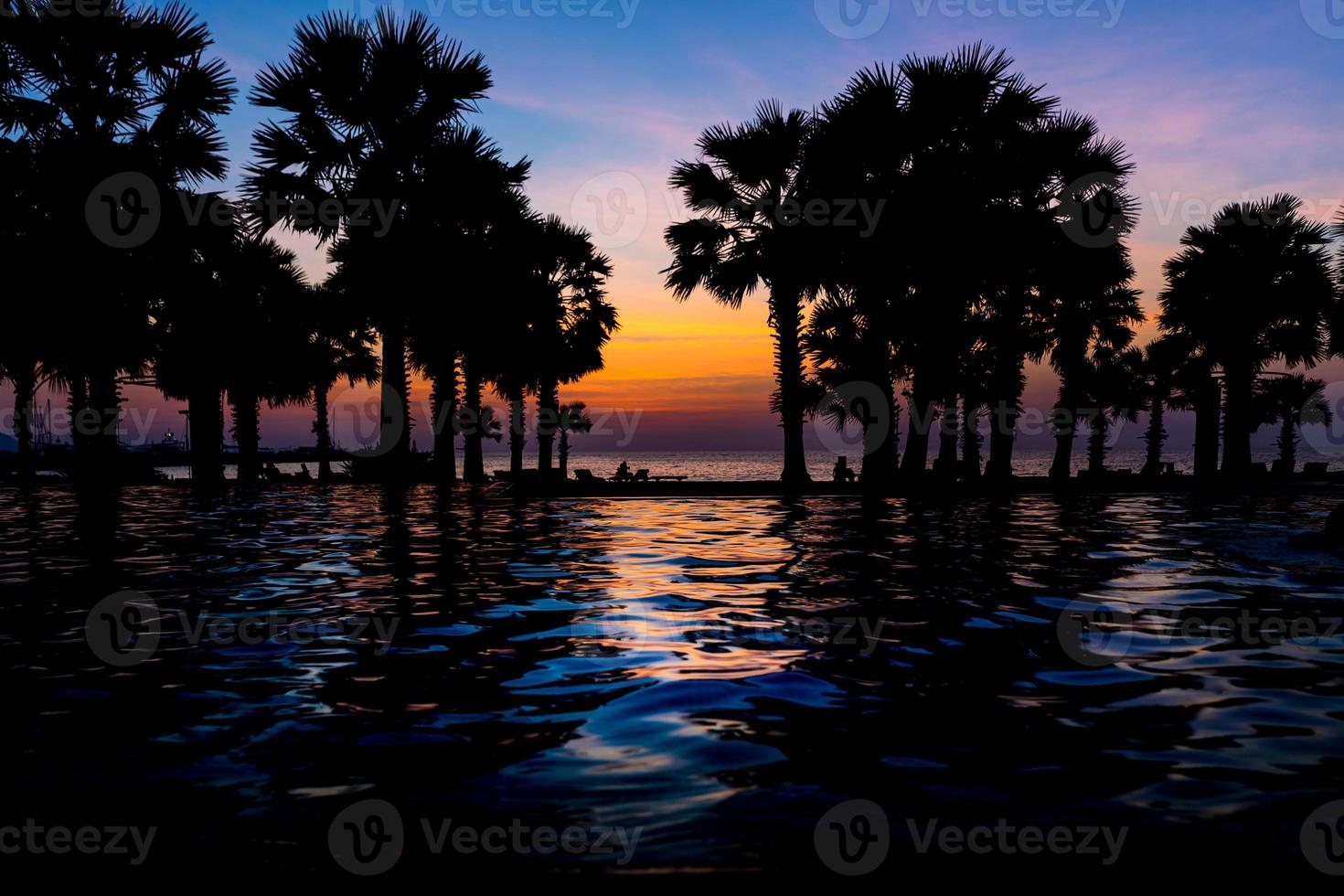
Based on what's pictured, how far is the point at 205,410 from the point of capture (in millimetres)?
28344

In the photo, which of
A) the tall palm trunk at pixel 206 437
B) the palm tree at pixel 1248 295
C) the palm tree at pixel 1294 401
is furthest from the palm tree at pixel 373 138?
the palm tree at pixel 1294 401

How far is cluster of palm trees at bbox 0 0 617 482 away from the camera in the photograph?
67.6ft

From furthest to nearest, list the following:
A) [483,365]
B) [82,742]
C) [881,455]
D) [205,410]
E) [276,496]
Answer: [483,365]
[205,410]
[881,455]
[276,496]
[82,742]

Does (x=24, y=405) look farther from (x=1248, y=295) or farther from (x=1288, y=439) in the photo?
(x=1288, y=439)

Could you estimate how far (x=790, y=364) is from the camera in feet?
80.3

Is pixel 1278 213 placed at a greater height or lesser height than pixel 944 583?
greater

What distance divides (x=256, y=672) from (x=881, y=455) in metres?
21.7

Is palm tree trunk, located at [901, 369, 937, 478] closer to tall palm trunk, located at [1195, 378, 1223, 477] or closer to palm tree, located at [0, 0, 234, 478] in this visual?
tall palm trunk, located at [1195, 378, 1223, 477]

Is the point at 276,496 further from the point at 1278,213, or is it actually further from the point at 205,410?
the point at 1278,213

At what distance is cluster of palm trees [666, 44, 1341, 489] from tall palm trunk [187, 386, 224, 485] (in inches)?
638

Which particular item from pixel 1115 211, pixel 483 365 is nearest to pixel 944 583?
pixel 1115 211

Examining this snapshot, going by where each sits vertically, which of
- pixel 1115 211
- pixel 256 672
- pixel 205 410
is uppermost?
pixel 1115 211

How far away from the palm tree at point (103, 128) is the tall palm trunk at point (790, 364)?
15158mm

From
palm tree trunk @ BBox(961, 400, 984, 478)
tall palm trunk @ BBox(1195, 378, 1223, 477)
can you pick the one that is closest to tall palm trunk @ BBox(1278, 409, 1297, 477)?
tall palm trunk @ BBox(1195, 378, 1223, 477)
